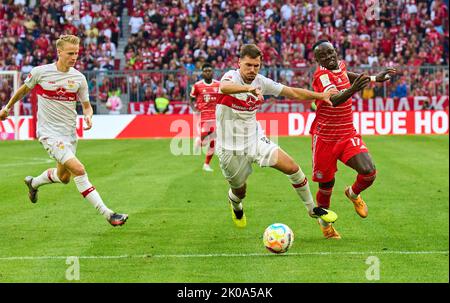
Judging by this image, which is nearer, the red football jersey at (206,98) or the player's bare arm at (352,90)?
the player's bare arm at (352,90)

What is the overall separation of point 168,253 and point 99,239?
1.39 m

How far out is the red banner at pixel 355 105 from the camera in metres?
35.6

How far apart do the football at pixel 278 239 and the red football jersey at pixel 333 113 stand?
196cm

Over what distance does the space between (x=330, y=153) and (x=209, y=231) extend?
6.12 ft

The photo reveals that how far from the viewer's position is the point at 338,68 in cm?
1243

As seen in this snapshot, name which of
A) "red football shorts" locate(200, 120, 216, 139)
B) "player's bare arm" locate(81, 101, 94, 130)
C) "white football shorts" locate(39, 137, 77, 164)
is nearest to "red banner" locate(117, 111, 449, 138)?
"red football shorts" locate(200, 120, 216, 139)

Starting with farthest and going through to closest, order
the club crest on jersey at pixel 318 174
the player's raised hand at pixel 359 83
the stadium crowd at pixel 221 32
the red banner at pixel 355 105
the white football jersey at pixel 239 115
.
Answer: the stadium crowd at pixel 221 32
the red banner at pixel 355 105
the club crest on jersey at pixel 318 174
the white football jersey at pixel 239 115
the player's raised hand at pixel 359 83

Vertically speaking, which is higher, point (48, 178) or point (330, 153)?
point (330, 153)

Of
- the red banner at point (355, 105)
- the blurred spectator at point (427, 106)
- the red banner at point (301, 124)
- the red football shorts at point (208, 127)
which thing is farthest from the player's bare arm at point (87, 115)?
the blurred spectator at point (427, 106)

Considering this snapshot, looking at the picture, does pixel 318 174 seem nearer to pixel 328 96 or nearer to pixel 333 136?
pixel 333 136

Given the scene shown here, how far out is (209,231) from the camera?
1274cm

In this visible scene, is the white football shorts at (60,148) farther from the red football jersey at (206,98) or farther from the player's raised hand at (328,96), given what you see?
the red football jersey at (206,98)

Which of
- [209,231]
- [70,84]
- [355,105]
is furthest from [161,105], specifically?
[209,231]

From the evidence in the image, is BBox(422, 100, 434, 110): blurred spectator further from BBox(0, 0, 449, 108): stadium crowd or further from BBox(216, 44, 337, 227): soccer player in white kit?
BBox(216, 44, 337, 227): soccer player in white kit
